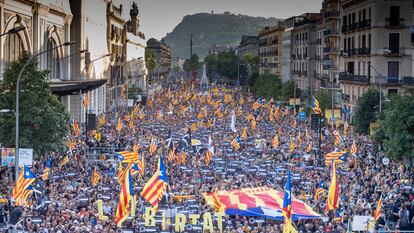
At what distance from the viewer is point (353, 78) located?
267 ft

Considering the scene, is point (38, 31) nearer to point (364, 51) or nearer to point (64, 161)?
point (64, 161)

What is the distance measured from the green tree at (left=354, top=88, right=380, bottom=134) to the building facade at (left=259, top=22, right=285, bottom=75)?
82742 mm

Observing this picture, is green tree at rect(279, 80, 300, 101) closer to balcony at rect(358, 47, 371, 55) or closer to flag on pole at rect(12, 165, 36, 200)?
balcony at rect(358, 47, 371, 55)

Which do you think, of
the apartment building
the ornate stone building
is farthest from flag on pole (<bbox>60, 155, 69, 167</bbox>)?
the apartment building

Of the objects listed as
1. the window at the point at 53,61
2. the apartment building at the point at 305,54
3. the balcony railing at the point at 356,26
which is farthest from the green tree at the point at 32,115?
the apartment building at the point at 305,54

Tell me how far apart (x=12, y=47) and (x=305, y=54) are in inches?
2635

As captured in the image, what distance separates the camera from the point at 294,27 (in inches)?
5374

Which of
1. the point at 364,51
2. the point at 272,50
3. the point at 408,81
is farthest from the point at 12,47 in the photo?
the point at 272,50

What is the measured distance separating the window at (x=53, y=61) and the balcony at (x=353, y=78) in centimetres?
2575

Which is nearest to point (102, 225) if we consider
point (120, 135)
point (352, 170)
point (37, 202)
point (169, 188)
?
point (37, 202)

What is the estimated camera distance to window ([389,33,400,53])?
74.7 metres

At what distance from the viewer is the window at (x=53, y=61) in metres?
73.7

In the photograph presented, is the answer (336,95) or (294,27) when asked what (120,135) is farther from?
(294,27)

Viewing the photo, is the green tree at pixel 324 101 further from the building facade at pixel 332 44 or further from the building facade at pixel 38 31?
the building facade at pixel 38 31
